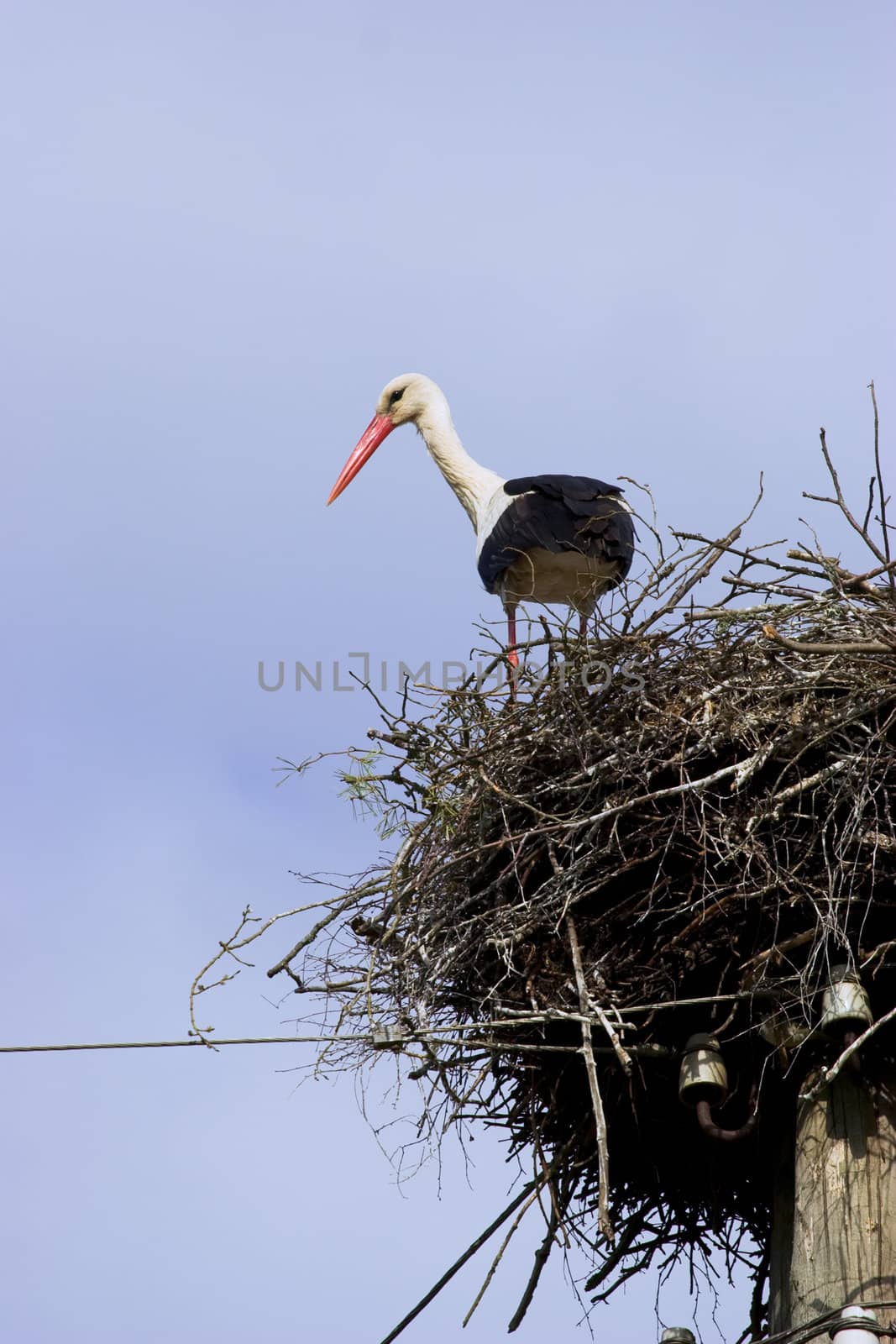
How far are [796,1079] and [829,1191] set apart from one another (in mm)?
325

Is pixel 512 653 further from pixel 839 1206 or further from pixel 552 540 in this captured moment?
pixel 839 1206

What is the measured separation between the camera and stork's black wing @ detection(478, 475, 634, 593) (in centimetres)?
666

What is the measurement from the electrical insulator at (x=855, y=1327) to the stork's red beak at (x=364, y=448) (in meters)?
5.41

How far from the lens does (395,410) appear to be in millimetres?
8672

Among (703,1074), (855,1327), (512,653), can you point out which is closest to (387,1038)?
(703,1074)

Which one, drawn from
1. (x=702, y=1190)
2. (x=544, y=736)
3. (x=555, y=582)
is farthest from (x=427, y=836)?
(x=555, y=582)

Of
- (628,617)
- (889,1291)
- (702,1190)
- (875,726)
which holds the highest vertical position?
(628,617)

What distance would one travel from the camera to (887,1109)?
13.2 ft

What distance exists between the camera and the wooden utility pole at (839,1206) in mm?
3816

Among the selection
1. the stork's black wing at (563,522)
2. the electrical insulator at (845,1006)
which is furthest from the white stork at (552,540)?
the electrical insulator at (845,1006)

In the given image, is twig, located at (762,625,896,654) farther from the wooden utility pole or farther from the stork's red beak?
the stork's red beak

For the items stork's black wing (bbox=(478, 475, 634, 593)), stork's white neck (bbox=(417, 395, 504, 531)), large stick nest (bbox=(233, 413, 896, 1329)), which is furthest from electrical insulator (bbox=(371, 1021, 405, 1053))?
stork's white neck (bbox=(417, 395, 504, 531))

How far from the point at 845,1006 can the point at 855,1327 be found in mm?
656

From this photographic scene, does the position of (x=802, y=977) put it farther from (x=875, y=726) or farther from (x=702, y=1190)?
(x=702, y=1190)
